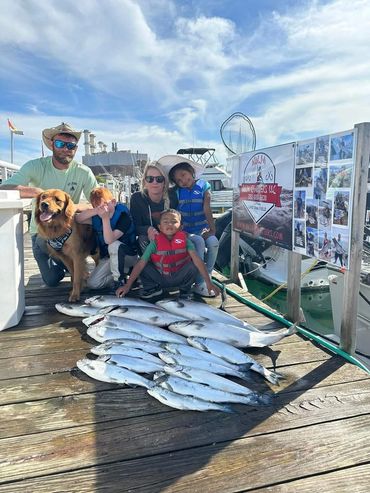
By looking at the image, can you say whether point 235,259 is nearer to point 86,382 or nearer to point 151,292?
point 151,292

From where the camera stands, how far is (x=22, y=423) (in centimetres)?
189

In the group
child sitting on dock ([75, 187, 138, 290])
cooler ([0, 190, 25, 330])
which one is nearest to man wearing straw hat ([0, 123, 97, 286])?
child sitting on dock ([75, 187, 138, 290])

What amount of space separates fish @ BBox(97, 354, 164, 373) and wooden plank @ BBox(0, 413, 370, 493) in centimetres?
52

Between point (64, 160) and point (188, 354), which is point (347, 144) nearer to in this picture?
point (188, 354)

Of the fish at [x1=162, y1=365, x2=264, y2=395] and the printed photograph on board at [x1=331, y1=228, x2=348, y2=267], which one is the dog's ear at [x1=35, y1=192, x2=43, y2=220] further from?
the printed photograph on board at [x1=331, y1=228, x2=348, y2=267]

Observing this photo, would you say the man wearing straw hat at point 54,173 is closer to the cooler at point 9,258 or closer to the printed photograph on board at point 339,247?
the cooler at point 9,258

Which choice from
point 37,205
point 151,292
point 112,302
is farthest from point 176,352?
point 37,205

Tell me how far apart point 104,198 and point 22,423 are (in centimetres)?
232

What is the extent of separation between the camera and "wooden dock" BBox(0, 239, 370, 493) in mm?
1538

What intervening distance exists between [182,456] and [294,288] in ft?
7.41

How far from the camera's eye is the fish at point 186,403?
202 centimetres

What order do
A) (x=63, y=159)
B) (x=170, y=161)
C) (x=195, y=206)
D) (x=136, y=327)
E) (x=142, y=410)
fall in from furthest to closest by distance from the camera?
1. (x=195, y=206)
2. (x=170, y=161)
3. (x=63, y=159)
4. (x=136, y=327)
5. (x=142, y=410)

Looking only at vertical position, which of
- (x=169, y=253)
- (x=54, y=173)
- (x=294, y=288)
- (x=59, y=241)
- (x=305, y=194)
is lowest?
(x=294, y=288)

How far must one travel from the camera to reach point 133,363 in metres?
2.44
